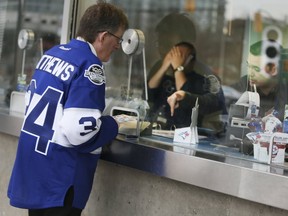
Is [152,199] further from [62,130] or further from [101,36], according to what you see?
[101,36]

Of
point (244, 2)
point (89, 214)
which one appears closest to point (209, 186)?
point (89, 214)

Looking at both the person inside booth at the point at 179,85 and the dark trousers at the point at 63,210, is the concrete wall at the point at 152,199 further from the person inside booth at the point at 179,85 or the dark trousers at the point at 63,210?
the person inside booth at the point at 179,85

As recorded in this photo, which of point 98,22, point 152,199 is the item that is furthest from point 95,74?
point 152,199

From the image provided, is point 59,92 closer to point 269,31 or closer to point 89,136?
point 89,136

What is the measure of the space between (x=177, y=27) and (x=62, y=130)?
263 cm

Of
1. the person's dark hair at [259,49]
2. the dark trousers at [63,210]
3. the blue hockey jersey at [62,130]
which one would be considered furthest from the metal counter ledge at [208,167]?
the person's dark hair at [259,49]

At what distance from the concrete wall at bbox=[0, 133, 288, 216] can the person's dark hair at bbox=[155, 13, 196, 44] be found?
2.05m

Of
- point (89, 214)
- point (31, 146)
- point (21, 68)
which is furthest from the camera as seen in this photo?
point (21, 68)

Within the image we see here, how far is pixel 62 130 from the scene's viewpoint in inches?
63.4

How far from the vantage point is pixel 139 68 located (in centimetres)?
296

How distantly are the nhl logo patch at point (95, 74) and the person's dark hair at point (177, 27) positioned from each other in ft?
7.64

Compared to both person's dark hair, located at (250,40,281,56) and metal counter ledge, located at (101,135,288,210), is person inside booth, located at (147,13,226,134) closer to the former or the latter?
person's dark hair, located at (250,40,281,56)

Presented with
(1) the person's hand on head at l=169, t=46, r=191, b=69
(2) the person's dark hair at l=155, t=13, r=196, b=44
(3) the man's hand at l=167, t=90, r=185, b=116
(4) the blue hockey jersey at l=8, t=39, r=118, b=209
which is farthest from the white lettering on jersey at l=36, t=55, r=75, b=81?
(2) the person's dark hair at l=155, t=13, r=196, b=44

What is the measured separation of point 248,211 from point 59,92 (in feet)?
2.62
